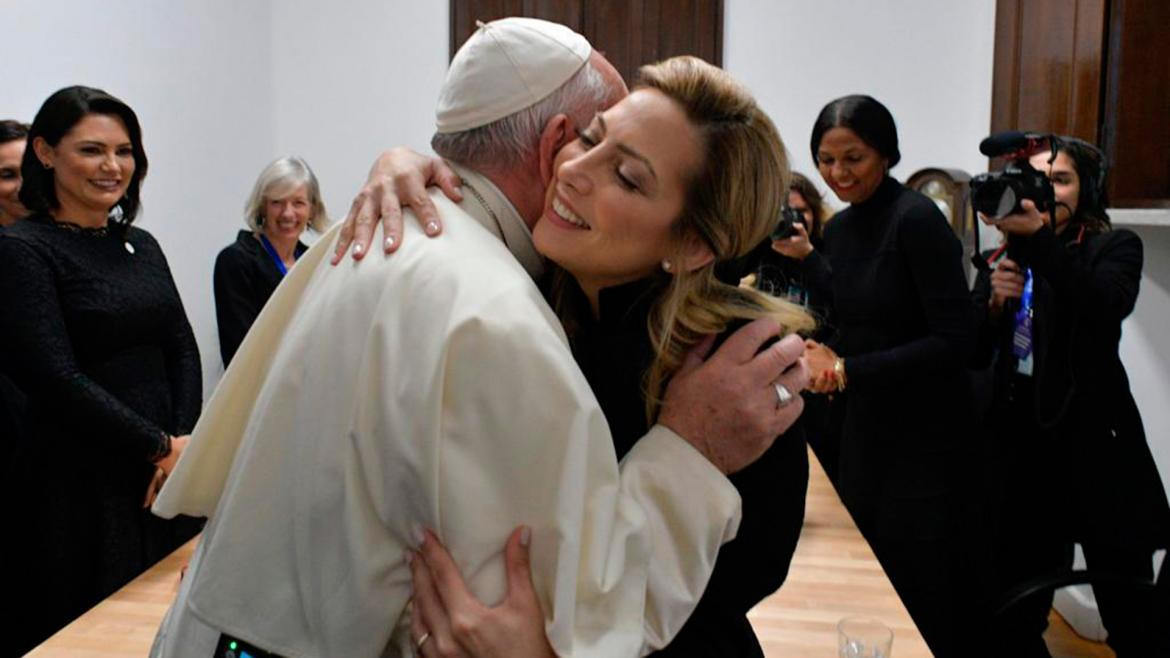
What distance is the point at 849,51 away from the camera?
18.4 ft

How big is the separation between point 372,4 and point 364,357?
533cm

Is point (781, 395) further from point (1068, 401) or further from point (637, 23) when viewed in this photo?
point (637, 23)

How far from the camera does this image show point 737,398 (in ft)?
3.61

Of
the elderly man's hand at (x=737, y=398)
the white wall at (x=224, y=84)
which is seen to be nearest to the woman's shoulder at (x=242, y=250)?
the white wall at (x=224, y=84)

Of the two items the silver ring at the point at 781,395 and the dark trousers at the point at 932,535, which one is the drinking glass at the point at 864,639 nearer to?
the silver ring at the point at 781,395

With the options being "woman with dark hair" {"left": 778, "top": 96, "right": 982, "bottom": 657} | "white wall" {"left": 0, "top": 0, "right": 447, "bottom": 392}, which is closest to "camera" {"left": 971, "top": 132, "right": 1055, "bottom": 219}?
"woman with dark hair" {"left": 778, "top": 96, "right": 982, "bottom": 657}

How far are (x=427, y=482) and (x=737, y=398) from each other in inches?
14.7

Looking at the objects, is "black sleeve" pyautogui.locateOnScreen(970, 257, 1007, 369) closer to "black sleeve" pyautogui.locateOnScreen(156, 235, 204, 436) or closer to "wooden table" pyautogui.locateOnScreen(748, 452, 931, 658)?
"wooden table" pyautogui.locateOnScreen(748, 452, 931, 658)

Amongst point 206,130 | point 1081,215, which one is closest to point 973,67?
point 1081,215

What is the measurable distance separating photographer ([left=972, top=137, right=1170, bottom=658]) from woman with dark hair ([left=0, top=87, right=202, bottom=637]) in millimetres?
2135

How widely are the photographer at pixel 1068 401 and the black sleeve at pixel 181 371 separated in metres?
2.13

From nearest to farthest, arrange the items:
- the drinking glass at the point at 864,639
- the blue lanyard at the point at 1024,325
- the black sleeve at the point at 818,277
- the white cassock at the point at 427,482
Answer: the white cassock at the point at 427,482 < the drinking glass at the point at 864,639 < the blue lanyard at the point at 1024,325 < the black sleeve at the point at 818,277

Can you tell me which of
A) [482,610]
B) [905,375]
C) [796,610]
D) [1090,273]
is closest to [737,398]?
[482,610]

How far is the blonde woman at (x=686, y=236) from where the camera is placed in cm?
116
